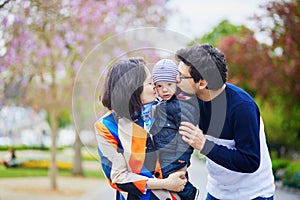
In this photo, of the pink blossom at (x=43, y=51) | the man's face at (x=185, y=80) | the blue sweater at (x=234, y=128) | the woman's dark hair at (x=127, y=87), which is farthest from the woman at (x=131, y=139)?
the pink blossom at (x=43, y=51)

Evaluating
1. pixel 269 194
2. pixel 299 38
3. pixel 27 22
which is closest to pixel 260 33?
pixel 299 38

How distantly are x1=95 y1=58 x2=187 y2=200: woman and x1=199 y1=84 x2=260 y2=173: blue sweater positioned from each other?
269mm

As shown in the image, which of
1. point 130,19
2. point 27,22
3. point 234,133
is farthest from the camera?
point 130,19

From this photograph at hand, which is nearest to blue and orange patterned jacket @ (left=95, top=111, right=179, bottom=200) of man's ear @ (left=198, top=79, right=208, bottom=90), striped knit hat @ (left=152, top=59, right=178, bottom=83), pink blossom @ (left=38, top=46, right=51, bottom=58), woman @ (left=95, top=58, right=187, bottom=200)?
woman @ (left=95, top=58, right=187, bottom=200)

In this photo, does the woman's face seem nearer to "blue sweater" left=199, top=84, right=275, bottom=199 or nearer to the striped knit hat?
the striped knit hat

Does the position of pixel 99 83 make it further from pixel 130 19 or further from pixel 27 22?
pixel 130 19

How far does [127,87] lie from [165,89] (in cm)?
20

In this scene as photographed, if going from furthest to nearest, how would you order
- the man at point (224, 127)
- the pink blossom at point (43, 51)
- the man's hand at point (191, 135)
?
the pink blossom at point (43, 51)
the man at point (224, 127)
the man's hand at point (191, 135)

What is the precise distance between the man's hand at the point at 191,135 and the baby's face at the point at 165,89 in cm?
16

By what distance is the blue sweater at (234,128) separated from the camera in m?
3.35

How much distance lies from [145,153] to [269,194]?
3.08 ft

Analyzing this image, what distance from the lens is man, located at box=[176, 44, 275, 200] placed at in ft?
11.0

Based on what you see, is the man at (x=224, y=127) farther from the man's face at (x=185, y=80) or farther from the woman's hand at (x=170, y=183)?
the woman's hand at (x=170, y=183)

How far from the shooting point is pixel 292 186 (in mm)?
17562
